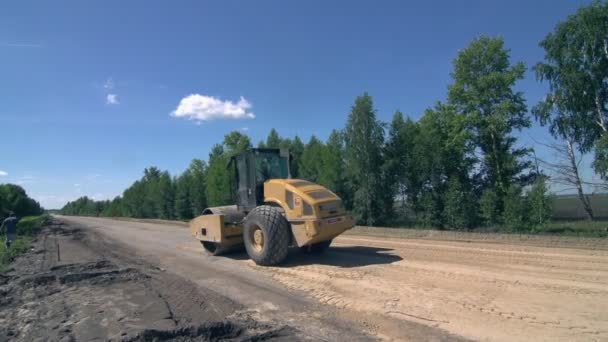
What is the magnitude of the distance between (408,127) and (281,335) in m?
23.2

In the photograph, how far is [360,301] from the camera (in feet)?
18.5

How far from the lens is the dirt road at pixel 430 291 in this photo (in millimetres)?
4402

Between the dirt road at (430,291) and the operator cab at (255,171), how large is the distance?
1577 millimetres

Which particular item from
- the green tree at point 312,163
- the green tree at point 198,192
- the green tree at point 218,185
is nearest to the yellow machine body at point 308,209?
the green tree at point 312,163

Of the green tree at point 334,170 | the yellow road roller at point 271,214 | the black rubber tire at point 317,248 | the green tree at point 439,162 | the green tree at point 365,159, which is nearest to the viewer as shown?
the yellow road roller at point 271,214

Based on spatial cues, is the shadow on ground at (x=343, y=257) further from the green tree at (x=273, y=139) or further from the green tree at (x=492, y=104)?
the green tree at (x=273, y=139)

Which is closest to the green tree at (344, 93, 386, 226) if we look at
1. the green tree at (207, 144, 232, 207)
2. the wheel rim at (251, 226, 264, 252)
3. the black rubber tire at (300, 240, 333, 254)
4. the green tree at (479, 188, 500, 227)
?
the green tree at (479, 188, 500, 227)

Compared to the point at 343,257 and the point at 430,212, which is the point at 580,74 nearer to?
the point at 430,212

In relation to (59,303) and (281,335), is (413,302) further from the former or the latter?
(59,303)

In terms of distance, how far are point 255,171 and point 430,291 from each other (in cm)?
507

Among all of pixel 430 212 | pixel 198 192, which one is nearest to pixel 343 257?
pixel 430 212

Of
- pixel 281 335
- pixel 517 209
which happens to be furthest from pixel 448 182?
pixel 281 335

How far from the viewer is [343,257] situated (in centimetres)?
925

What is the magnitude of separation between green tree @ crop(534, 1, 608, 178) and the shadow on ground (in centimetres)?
1448
